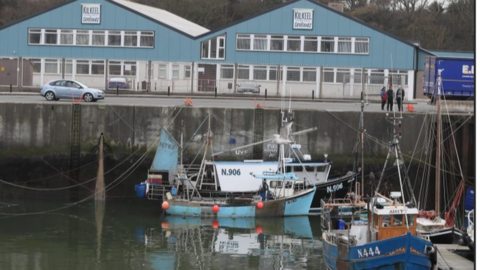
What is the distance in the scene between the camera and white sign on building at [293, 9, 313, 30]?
176 feet

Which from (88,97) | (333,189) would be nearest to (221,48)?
(88,97)

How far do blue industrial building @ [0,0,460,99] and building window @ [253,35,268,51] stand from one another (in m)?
0.06

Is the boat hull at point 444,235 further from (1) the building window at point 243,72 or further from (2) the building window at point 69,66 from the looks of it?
(2) the building window at point 69,66

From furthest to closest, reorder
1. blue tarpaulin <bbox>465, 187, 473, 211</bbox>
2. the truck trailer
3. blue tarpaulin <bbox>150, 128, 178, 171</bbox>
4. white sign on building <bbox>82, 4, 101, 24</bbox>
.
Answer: white sign on building <bbox>82, 4, 101, 24</bbox>
the truck trailer
blue tarpaulin <bbox>150, 128, 178, 171</bbox>
blue tarpaulin <bbox>465, 187, 473, 211</bbox>

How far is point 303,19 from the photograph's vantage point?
54.0 m

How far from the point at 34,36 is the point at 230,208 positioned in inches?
1024

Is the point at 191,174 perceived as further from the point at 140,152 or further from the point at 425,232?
the point at 425,232

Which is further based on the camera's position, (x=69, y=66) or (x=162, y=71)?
(x=69, y=66)

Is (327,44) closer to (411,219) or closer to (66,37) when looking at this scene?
(66,37)

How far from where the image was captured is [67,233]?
30875 millimetres

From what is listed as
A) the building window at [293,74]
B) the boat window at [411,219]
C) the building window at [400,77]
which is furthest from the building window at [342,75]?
the boat window at [411,219]

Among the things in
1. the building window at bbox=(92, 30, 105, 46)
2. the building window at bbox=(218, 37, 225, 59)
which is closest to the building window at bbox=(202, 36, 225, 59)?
the building window at bbox=(218, 37, 225, 59)

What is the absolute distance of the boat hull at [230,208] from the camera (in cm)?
3419

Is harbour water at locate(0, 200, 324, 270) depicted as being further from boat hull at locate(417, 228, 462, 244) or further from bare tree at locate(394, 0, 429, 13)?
bare tree at locate(394, 0, 429, 13)
